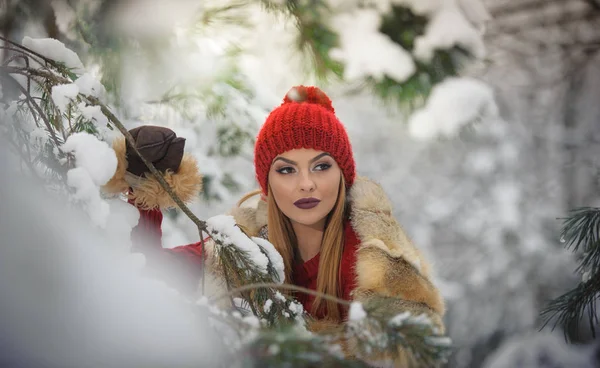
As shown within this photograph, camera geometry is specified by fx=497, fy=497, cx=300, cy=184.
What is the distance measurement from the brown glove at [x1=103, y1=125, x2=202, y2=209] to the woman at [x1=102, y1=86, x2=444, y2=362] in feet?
0.31

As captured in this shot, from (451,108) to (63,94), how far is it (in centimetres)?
203

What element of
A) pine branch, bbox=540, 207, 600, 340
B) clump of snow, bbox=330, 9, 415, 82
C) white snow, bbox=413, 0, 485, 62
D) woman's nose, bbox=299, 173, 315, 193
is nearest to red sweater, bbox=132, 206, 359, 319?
woman's nose, bbox=299, 173, 315, 193

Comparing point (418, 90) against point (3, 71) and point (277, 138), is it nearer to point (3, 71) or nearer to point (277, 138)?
point (277, 138)

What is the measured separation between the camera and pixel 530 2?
2832 millimetres

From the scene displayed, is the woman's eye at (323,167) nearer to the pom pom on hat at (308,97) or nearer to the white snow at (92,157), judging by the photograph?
the pom pom on hat at (308,97)

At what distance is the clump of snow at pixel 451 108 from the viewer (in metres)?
2.35

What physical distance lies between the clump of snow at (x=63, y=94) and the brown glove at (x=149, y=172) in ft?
1.12

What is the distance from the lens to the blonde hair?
144 cm

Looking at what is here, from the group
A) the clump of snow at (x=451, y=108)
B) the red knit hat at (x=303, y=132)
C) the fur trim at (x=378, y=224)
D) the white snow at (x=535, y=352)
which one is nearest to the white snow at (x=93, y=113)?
the red knit hat at (x=303, y=132)

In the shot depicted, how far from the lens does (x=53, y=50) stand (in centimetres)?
97

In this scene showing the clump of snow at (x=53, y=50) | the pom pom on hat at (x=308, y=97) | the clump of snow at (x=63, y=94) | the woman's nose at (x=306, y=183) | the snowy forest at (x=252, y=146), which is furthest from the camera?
the pom pom on hat at (x=308, y=97)

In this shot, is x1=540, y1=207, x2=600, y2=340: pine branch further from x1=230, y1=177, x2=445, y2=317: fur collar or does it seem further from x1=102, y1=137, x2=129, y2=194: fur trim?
x1=102, y1=137, x2=129, y2=194: fur trim

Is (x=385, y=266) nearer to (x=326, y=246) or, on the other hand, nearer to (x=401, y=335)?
(x=326, y=246)

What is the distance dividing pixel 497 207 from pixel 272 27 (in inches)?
75.2
